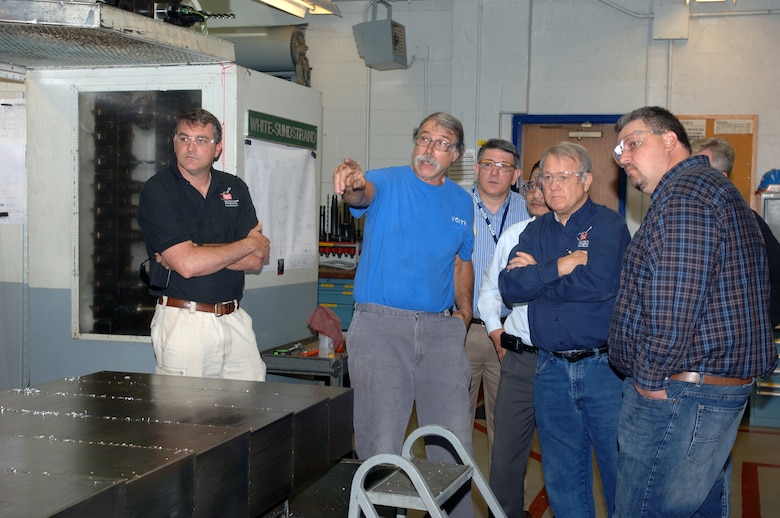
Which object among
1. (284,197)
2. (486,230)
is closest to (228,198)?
(284,197)

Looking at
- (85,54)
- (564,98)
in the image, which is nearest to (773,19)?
(564,98)

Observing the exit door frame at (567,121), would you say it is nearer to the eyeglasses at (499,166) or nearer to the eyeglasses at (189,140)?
the eyeglasses at (499,166)

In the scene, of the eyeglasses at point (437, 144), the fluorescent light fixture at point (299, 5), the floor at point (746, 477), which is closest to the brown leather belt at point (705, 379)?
the eyeglasses at point (437, 144)

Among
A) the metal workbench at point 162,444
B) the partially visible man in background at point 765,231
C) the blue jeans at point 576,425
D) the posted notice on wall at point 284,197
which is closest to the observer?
the metal workbench at point 162,444

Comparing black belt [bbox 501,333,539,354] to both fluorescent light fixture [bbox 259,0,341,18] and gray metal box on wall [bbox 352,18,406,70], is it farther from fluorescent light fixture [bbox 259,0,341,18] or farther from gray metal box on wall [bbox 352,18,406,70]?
gray metal box on wall [bbox 352,18,406,70]

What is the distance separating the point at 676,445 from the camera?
2.14 metres

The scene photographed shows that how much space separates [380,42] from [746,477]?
419 cm

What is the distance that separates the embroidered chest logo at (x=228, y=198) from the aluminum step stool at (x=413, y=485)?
1346mm

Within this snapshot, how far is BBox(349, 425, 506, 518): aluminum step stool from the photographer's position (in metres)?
1.95

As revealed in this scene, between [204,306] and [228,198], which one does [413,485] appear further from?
[228,198]

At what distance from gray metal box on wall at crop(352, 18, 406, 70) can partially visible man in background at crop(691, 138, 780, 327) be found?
3.40 metres

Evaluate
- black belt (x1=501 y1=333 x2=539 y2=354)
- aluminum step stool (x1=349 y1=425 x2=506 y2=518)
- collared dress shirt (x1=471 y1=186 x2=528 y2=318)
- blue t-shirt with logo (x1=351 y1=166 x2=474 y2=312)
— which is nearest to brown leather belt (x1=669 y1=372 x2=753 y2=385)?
aluminum step stool (x1=349 y1=425 x2=506 y2=518)

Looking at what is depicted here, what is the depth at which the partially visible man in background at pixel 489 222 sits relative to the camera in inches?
138

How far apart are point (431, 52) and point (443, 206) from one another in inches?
183
